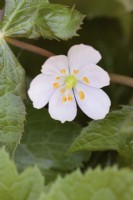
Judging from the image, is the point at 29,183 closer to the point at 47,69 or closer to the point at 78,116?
the point at 47,69

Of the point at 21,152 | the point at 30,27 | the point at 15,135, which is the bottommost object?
the point at 21,152

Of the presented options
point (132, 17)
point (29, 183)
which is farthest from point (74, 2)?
point (29, 183)

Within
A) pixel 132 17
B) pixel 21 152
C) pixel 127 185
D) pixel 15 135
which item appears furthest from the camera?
pixel 132 17

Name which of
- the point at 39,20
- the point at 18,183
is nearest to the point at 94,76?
the point at 39,20

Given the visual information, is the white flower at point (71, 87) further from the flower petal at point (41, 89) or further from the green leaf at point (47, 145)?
the green leaf at point (47, 145)

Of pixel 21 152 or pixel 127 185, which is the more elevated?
pixel 127 185
